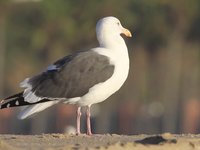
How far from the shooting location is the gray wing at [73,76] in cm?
1806

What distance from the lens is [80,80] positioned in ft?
59.9

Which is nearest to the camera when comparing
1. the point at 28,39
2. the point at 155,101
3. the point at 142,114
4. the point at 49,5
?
the point at 49,5

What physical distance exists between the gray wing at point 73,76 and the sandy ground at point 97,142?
1.02 meters

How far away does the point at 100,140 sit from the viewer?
661 inches

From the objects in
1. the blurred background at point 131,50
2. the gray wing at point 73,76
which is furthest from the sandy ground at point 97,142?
the blurred background at point 131,50

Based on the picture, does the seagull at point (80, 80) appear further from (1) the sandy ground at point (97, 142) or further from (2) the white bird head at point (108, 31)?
(1) the sandy ground at point (97, 142)

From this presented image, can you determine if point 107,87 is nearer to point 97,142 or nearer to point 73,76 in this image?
point 73,76

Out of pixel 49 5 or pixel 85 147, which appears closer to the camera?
pixel 85 147

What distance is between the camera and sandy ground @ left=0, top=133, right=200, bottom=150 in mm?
15188

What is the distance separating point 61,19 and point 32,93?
95.9ft

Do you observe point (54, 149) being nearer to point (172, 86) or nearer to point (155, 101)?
point (172, 86)

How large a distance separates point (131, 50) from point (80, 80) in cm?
3471

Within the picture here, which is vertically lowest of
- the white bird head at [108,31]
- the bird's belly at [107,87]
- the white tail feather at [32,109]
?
the white tail feather at [32,109]

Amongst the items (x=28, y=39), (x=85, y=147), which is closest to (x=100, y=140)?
(x=85, y=147)
